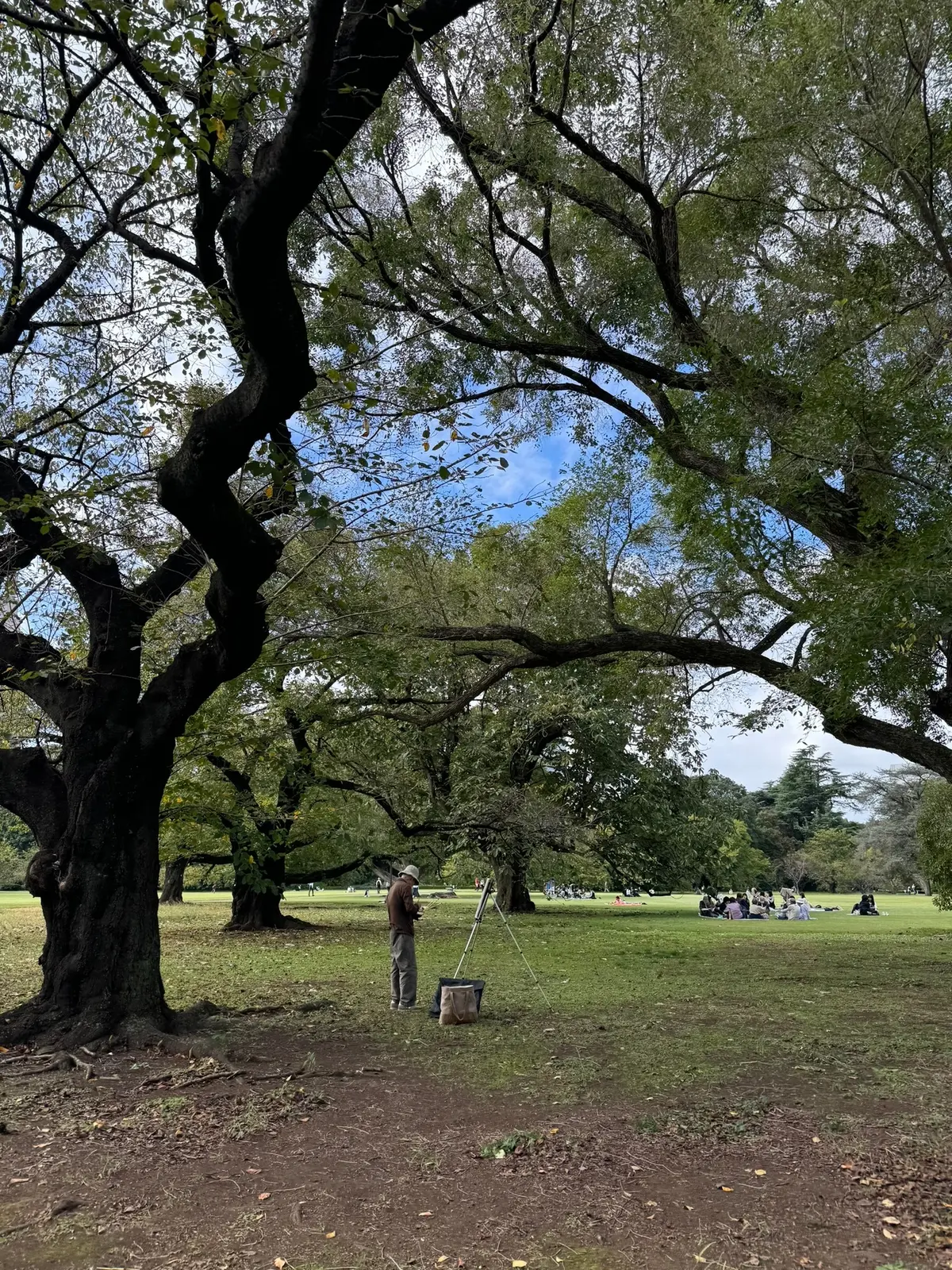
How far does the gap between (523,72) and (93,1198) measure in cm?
1042

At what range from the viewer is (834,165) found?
926 cm

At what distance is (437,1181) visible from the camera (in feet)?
13.4

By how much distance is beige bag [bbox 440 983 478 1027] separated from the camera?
308 inches

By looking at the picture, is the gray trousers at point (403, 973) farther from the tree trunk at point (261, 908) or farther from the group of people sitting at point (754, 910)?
the group of people sitting at point (754, 910)

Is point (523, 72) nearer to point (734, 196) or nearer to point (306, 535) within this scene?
point (734, 196)

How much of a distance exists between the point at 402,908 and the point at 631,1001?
8.75 ft

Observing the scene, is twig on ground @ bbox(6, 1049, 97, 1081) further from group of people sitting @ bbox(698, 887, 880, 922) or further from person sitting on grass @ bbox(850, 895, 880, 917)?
person sitting on grass @ bbox(850, 895, 880, 917)

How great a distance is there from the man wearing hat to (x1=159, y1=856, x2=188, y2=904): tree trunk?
1242 centimetres

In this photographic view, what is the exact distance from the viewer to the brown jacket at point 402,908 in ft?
28.6

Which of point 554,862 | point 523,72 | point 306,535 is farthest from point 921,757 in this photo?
point 554,862

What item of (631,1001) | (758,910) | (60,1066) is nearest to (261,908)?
(631,1001)

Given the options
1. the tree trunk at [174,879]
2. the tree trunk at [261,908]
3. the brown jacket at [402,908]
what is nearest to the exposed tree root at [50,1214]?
the brown jacket at [402,908]

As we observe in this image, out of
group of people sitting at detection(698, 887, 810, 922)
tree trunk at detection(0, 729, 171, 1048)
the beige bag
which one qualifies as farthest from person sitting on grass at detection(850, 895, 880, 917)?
tree trunk at detection(0, 729, 171, 1048)

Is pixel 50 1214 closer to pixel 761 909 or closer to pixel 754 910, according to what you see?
pixel 761 909
